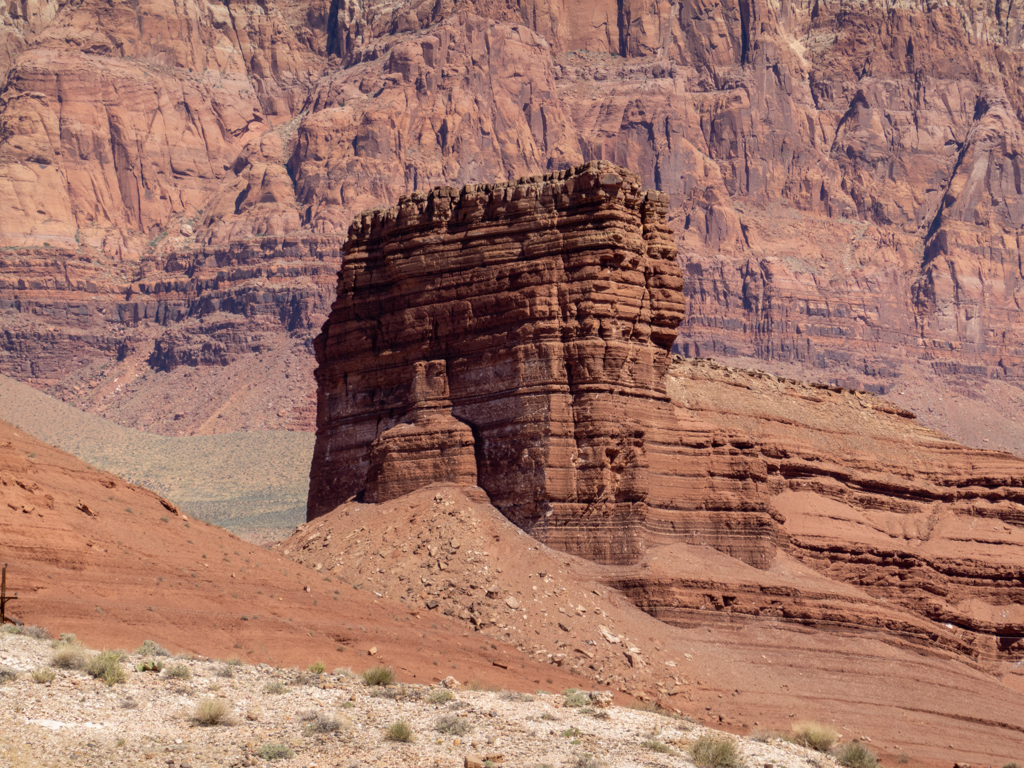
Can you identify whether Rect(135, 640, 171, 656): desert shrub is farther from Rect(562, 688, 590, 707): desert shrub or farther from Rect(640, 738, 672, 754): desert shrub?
Rect(640, 738, 672, 754): desert shrub

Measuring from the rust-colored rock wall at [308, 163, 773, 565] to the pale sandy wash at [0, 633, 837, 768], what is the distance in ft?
44.4

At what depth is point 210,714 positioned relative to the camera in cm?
2303

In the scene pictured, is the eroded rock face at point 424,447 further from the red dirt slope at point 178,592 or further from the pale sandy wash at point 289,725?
the pale sandy wash at point 289,725

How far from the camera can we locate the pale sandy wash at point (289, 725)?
21.6 meters

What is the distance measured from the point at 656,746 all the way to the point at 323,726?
505cm

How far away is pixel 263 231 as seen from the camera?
627 ft

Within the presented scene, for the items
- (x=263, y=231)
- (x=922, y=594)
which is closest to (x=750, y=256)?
(x=263, y=231)

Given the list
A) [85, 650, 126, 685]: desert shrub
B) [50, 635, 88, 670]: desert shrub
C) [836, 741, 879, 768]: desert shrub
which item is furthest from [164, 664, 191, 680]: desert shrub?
[836, 741, 879, 768]: desert shrub

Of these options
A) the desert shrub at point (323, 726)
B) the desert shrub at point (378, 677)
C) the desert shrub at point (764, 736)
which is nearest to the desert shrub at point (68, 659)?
the desert shrub at point (323, 726)

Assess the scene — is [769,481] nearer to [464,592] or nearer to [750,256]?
[464,592]

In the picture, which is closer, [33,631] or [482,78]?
[33,631]

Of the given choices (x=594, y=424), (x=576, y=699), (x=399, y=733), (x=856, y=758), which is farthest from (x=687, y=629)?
(x=399, y=733)

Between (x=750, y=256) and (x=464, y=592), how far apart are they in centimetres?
16256

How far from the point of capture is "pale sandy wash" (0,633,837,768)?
71.0 ft
